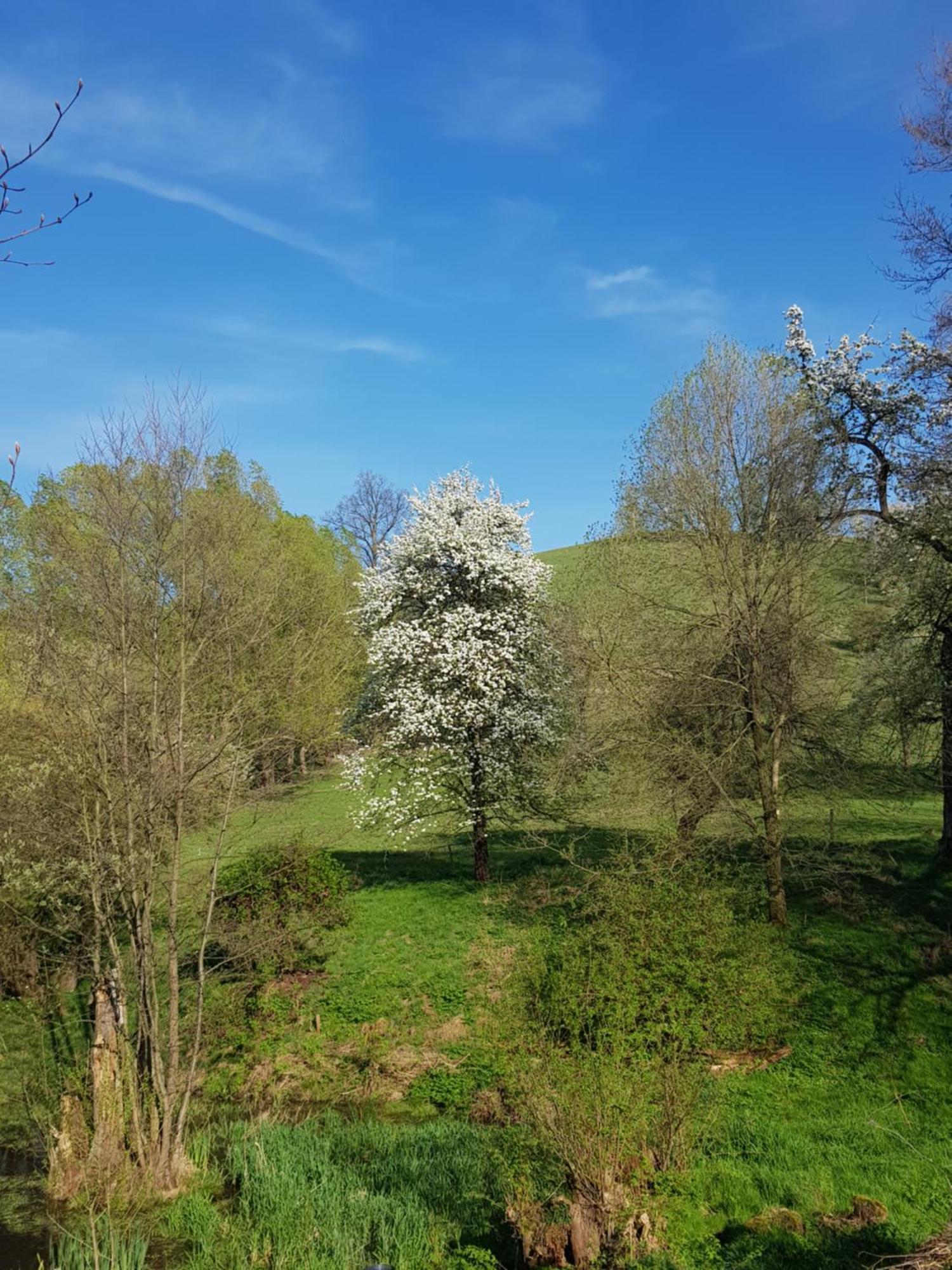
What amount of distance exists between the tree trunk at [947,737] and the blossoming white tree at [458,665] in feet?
27.2

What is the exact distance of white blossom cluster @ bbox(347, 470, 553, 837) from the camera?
1962cm

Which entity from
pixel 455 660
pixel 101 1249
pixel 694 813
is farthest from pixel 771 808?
pixel 101 1249

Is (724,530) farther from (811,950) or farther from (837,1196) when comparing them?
(837,1196)

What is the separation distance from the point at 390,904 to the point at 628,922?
8.46 m

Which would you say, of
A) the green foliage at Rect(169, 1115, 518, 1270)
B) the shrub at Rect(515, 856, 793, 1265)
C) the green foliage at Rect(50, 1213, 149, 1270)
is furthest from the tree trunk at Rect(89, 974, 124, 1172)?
the shrub at Rect(515, 856, 793, 1265)

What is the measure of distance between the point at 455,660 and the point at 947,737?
10317 millimetres

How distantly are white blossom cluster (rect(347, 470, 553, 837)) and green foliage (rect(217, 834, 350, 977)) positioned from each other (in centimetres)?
292

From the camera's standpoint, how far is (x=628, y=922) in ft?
40.9

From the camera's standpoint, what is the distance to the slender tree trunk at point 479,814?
795 inches

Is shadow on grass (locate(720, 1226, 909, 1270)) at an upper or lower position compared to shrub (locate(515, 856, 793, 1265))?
lower

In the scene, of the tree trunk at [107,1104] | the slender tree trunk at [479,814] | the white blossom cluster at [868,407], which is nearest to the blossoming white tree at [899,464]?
the white blossom cluster at [868,407]

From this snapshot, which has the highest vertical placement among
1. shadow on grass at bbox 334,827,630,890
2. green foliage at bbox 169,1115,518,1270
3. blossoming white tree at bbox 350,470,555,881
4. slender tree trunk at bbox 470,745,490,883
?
blossoming white tree at bbox 350,470,555,881

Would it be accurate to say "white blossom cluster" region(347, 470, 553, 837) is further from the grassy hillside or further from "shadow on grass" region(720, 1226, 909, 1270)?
"shadow on grass" region(720, 1226, 909, 1270)

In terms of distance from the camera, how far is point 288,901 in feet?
55.0
